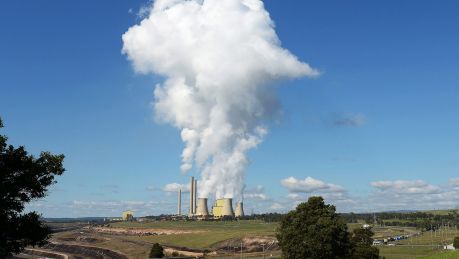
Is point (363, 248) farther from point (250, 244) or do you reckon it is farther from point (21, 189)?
point (250, 244)

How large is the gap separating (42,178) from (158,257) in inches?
4656

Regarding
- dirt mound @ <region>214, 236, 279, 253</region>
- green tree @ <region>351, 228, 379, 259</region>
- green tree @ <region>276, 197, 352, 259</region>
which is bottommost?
dirt mound @ <region>214, 236, 279, 253</region>

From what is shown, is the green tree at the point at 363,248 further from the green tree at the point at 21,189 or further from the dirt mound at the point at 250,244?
the dirt mound at the point at 250,244

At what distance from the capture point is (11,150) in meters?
25.3

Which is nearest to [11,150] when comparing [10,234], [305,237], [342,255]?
[10,234]

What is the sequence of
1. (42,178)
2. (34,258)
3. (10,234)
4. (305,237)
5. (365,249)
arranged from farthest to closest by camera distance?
1. (34,258)
2. (365,249)
3. (305,237)
4. (42,178)
5. (10,234)

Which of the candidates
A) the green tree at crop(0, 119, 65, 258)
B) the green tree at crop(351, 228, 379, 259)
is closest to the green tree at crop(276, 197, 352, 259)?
the green tree at crop(351, 228, 379, 259)

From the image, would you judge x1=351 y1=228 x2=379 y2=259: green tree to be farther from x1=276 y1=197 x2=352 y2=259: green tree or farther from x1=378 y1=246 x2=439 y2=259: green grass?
x1=378 y1=246 x2=439 y2=259: green grass

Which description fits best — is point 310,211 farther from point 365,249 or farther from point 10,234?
point 10,234

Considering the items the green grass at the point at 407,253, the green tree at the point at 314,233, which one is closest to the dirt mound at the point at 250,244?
the green grass at the point at 407,253

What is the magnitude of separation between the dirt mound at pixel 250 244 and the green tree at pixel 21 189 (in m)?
153

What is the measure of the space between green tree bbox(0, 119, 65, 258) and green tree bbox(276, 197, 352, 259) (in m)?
37.3

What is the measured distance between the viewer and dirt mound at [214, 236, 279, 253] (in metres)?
178

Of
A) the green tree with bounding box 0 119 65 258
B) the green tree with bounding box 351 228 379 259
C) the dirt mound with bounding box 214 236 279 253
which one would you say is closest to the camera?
the green tree with bounding box 0 119 65 258
